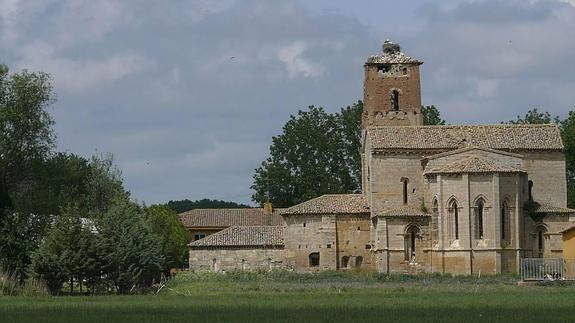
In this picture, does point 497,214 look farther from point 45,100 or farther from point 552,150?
point 45,100

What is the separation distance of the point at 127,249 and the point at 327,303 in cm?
2210

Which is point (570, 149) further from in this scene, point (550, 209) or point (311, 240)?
point (311, 240)

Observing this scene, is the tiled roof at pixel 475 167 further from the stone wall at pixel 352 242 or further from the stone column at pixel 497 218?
the stone wall at pixel 352 242

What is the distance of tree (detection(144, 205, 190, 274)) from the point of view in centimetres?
9594

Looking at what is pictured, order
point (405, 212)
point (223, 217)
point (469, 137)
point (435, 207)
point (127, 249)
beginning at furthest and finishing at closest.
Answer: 1. point (223, 217)
2. point (469, 137)
3. point (405, 212)
4. point (435, 207)
5. point (127, 249)

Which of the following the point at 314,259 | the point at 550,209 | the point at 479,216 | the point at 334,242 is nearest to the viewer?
the point at 479,216

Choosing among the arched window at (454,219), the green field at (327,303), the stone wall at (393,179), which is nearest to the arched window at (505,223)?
the arched window at (454,219)

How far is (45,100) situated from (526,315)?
44406mm

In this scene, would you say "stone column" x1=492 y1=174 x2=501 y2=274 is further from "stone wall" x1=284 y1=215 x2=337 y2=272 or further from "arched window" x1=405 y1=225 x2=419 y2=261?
"stone wall" x1=284 y1=215 x2=337 y2=272

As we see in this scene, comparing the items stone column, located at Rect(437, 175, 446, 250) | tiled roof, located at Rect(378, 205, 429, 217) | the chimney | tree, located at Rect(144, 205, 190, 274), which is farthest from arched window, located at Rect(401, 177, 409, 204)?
the chimney

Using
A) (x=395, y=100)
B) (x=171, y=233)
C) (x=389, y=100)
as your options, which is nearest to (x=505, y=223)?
(x=389, y=100)

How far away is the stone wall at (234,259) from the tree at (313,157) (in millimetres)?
26112

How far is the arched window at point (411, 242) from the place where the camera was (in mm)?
79188

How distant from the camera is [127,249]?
228 ft
